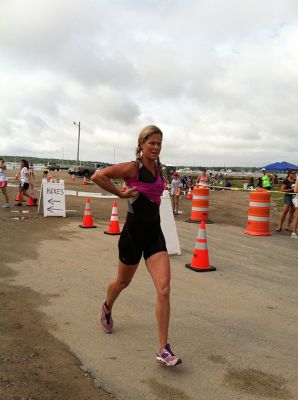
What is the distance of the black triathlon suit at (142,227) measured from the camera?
11.8ft

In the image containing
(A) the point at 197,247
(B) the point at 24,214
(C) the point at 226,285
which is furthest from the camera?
(B) the point at 24,214

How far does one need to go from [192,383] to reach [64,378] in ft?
3.38

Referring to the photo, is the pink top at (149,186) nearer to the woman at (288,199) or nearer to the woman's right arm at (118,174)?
the woman's right arm at (118,174)

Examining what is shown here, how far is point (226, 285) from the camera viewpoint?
5.99m

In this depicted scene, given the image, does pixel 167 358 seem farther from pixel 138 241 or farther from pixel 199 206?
pixel 199 206

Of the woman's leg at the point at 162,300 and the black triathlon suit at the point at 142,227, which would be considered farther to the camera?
the black triathlon suit at the point at 142,227

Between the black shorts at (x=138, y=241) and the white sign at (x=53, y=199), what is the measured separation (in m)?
9.14

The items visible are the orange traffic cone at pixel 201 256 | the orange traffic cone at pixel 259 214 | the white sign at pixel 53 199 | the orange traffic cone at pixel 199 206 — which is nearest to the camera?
the orange traffic cone at pixel 201 256

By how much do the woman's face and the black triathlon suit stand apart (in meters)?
0.11

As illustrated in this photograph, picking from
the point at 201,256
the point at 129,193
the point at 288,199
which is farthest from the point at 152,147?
the point at 288,199

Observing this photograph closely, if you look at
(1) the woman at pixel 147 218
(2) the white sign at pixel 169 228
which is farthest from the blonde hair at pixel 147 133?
(2) the white sign at pixel 169 228

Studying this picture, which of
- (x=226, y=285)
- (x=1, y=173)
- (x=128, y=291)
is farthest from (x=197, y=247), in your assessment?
(x=1, y=173)

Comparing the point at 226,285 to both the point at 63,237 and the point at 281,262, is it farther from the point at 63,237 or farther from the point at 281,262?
the point at 63,237

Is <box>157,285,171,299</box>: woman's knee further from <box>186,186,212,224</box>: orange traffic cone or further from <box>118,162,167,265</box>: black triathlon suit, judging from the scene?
<box>186,186,212,224</box>: orange traffic cone
